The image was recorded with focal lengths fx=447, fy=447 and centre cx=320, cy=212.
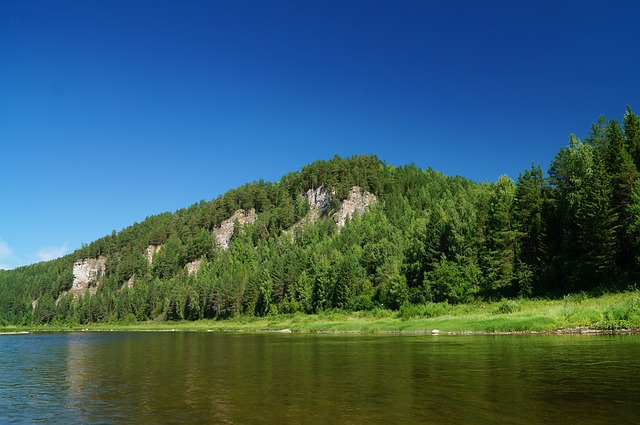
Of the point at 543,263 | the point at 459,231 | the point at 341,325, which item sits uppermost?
the point at 459,231

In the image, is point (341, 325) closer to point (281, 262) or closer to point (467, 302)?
point (467, 302)

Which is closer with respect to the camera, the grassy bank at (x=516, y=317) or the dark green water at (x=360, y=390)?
the dark green water at (x=360, y=390)

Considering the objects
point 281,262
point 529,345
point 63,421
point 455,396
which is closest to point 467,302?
point 529,345

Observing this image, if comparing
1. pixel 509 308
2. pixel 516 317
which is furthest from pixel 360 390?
pixel 509 308

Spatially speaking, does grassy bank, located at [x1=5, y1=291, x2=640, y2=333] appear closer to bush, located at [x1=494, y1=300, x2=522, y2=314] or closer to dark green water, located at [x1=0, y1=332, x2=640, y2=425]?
bush, located at [x1=494, y1=300, x2=522, y2=314]

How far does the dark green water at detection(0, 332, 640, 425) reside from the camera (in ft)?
52.9

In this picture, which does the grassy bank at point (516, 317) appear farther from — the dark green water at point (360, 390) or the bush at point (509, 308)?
the dark green water at point (360, 390)

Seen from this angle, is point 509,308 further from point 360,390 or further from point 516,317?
point 360,390

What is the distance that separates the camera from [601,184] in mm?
61969

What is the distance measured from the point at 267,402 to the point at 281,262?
151 m

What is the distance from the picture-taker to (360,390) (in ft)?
69.8

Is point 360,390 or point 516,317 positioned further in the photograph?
point 516,317

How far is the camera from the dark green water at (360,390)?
1611cm

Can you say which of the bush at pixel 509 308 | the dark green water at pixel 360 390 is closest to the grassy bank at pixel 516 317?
the bush at pixel 509 308
